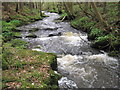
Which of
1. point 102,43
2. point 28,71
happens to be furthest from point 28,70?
point 102,43

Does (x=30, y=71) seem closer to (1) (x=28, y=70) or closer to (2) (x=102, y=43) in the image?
(1) (x=28, y=70)

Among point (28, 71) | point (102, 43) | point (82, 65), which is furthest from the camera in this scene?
point (102, 43)

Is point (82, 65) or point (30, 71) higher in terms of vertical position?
point (30, 71)

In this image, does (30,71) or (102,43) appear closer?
(30,71)

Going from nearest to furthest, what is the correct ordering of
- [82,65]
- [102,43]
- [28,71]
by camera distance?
[28,71], [82,65], [102,43]

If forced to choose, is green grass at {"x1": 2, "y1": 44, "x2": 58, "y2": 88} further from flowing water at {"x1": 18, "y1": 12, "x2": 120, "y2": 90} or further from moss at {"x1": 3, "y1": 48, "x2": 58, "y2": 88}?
flowing water at {"x1": 18, "y1": 12, "x2": 120, "y2": 90}

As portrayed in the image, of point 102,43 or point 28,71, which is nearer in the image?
point 28,71

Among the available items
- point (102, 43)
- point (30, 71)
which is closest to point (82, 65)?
point (102, 43)

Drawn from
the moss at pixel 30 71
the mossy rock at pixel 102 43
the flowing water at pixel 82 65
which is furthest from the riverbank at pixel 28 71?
the mossy rock at pixel 102 43

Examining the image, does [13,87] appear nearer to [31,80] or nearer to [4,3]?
[31,80]

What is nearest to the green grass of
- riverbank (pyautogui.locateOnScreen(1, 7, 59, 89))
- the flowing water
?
riverbank (pyautogui.locateOnScreen(1, 7, 59, 89))

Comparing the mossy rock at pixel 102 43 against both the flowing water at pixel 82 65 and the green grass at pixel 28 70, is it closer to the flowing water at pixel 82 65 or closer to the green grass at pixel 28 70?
the flowing water at pixel 82 65

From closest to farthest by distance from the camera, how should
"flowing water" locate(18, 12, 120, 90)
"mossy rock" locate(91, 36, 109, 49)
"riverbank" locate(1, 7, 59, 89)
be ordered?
"riverbank" locate(1, 7, 59, 89) → "flowing water" locate(18, 12, 120, 90) → "mossy rock" locate(91, 36, 109, 49)

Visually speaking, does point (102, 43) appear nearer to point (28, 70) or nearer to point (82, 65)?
point (82, 65)
